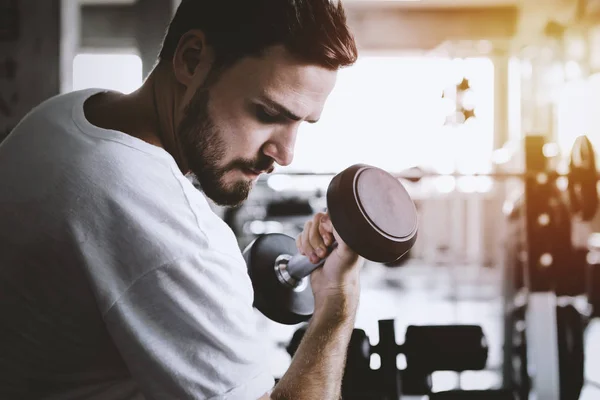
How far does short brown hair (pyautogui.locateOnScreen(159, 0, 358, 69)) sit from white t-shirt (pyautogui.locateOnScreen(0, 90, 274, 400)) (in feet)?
0.83

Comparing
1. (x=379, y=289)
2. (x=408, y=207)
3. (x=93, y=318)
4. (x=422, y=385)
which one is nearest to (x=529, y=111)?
(x=379, y=289)

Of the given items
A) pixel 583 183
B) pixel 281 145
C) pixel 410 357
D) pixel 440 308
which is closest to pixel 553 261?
pixel 583 183

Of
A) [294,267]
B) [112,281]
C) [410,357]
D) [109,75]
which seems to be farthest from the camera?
[109,75]

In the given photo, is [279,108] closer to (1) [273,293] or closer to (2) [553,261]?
(1) [273,293]

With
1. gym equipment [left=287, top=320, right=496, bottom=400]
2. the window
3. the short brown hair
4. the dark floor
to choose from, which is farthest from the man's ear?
the window

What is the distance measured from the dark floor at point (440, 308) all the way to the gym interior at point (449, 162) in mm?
30

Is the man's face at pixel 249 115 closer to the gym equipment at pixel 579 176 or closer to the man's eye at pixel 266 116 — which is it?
the man's eye at pixel 266 116

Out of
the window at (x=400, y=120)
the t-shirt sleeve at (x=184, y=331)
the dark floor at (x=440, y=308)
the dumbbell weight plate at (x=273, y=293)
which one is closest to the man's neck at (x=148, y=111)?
the t-shirt sleeve at (x=184, y=331)

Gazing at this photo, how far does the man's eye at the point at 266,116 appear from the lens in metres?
0.78

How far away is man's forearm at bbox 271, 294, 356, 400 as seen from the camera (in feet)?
2.35

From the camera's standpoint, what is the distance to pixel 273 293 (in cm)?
112

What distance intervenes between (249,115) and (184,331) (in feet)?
1.15

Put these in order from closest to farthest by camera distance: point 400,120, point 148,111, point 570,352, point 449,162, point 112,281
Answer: point 112,281 < point 148,111 < point 570,352 < point 449,162 < point 400,120

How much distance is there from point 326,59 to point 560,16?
18.4 feet
